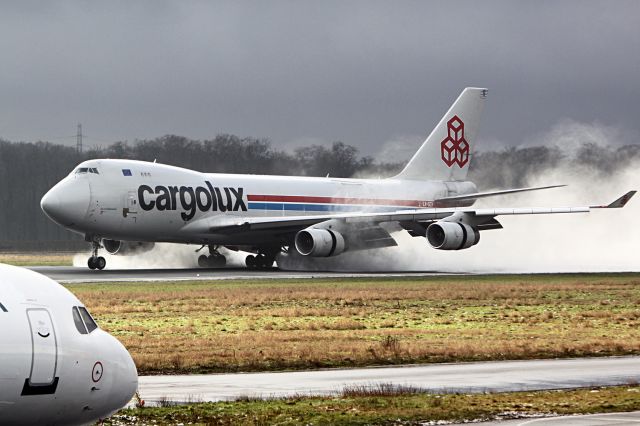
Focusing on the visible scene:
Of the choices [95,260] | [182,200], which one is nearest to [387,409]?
[182,200]

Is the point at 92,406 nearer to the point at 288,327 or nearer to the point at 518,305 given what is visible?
the point at 288,327

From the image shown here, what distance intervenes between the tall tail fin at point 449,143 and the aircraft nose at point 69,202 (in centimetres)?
2254

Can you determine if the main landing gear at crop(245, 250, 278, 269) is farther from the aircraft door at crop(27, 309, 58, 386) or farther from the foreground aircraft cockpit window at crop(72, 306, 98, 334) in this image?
the aircraft door at crop(27, 309, 58, 386)

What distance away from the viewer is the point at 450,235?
5975 centimetres

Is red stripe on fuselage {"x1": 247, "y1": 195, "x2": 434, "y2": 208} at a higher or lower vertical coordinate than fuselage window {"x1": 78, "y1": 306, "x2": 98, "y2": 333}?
higher

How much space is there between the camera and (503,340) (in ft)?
92.0

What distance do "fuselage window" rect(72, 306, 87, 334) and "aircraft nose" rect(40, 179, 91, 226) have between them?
45376mm

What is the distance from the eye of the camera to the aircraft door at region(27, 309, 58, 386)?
11.1m

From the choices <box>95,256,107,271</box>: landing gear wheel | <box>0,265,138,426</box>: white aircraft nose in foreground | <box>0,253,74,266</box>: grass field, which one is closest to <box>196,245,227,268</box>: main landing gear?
<box>95,256,107,271</box>: landing gear wheel

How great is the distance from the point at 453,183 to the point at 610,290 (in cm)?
2975

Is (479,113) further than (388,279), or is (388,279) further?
(479,113)

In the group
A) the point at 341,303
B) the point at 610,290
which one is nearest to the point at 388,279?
the point at 610,290

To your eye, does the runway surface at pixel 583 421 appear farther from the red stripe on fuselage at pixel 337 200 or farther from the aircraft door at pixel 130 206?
the red stripe on fuselage at pixel 337 200

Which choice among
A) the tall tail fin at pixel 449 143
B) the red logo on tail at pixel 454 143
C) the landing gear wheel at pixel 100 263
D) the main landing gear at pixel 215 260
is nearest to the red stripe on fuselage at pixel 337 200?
the tall tail fin at pixel 449 143
